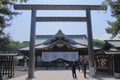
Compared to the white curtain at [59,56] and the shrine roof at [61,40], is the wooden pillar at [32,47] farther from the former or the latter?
the shrine roof at [61,40]

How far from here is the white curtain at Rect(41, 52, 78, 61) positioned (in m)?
40.3

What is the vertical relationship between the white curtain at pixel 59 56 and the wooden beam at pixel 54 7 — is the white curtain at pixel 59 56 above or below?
below

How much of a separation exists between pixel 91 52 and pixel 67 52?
18.6 metres

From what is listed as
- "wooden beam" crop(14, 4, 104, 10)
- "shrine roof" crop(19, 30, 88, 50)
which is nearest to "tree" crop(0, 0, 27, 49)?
"wooden beam" crop(14, 4, 104, 10)

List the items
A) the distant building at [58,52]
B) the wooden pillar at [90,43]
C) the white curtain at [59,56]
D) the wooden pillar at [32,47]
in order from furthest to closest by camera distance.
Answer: the distant building at [58,52] < the white curtain at [59,56] < the wooden pillar at [90,43] < the wooden pillar at [32,47]

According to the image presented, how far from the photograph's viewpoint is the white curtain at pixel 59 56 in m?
40.3

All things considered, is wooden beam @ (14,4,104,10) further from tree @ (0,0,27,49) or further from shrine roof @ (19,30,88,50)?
shrine roof @ (19,30,88,50)

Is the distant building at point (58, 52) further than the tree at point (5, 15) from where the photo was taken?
Yes

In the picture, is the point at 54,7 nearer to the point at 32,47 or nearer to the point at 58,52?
the point at 32,47

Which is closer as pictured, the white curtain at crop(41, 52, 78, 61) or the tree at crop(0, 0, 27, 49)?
the tree at crop(0, 0, 27, 49)

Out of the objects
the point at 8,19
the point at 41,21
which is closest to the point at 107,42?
the point at 41,21

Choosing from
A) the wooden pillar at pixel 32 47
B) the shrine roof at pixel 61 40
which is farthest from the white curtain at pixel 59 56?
the wooden pillar at pixel 32 47

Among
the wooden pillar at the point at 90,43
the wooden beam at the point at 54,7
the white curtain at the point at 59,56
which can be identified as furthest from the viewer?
the white curtain at the point at 59,56

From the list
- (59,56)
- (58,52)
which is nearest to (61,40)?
(58,52)
